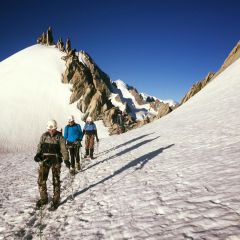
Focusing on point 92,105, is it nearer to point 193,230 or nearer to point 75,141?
point 75,141

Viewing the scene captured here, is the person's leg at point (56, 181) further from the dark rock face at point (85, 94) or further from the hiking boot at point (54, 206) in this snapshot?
the dark rock face at point (85, 94)

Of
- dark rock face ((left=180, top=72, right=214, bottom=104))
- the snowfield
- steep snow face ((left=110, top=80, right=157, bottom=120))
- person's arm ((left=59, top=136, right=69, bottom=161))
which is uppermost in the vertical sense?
steep snow face ((left=110, top=80, right=157, bottom=120))

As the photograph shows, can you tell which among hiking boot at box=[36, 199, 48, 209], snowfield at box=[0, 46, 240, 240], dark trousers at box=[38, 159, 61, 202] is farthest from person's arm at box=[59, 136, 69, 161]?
hiking boot at box=[36, 199, 48, 209]

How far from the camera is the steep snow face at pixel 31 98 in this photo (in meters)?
49.9

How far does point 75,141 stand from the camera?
13.5 metres

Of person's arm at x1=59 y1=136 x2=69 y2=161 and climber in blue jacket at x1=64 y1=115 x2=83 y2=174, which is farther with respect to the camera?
climber in blue jacket at x1=64 y1=115 x2=83 y2=174

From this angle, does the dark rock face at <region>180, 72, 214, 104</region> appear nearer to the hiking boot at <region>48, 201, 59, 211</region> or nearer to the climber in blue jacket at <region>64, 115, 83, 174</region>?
the climber in blue jacket at <region>64, 115, 83, 174</region>

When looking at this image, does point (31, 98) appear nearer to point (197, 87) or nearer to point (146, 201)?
point (197, 87)

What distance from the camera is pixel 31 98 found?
65375 mm

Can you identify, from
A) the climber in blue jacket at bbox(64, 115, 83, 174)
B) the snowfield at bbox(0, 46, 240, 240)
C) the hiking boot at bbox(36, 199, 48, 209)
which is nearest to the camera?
the snowfield at bbox(0, 46, 240, 240)

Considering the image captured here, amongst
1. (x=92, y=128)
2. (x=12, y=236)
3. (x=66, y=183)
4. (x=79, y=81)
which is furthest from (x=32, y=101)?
(x=12, y=236)

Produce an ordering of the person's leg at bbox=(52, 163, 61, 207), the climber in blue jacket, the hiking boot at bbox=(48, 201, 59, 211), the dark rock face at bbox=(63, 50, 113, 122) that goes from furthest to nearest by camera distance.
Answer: the dark rock face at bbox=(63, 50, 113, 122), the climber in blue jacket, the person's leg at bbox=(52, 163, 61, 207), the hiking boot at bbox=(48, 201, 59, 211)

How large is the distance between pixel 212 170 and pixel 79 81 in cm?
6287

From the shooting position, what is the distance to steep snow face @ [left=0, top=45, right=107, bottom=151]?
49.9 metres
